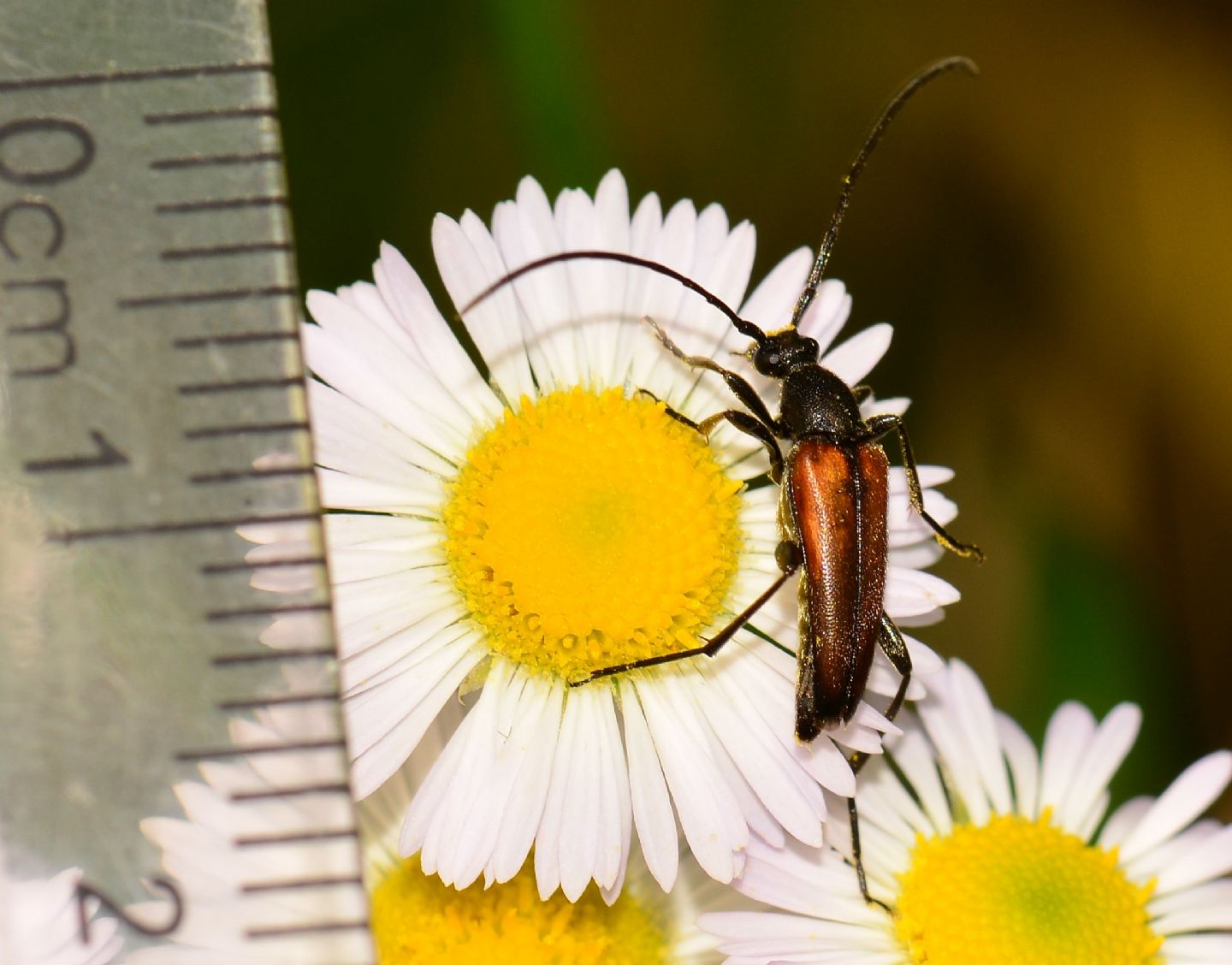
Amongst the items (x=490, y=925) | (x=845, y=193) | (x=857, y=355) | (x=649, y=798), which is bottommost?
(x=490, y=925)

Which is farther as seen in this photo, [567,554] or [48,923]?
[567,554]

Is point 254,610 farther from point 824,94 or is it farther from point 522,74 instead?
point 824,94

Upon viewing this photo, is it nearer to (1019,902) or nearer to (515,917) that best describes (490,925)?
(515,917)

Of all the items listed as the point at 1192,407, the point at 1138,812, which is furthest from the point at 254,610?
the point at 1192,407

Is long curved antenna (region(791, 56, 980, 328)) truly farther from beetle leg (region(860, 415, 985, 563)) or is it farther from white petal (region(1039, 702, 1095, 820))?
white petal (region(1039, 702, 1095, 820))

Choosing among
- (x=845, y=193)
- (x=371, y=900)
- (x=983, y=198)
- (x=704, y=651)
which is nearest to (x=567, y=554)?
(x=704, y=651)

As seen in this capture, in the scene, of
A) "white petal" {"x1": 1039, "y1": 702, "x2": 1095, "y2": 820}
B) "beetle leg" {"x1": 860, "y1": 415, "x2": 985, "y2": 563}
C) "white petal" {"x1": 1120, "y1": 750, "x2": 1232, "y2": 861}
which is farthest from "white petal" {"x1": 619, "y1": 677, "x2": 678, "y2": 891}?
"white petal" {"x1": 1120, "y1": 750, "x2": 1232, "y2": 861}

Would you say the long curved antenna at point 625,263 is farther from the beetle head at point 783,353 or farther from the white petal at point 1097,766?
the white petal at point 1097,766
